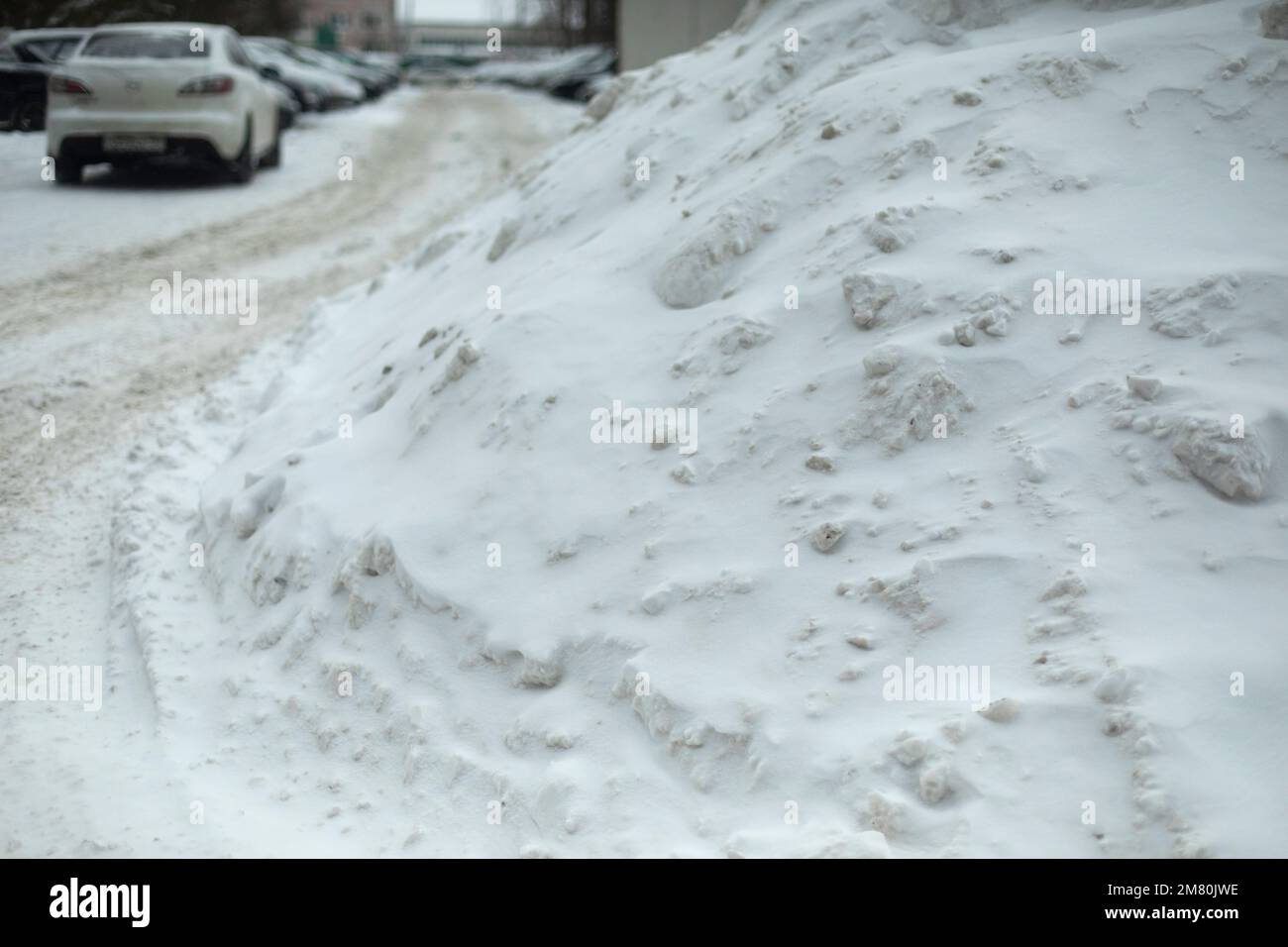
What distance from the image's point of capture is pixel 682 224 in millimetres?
5098

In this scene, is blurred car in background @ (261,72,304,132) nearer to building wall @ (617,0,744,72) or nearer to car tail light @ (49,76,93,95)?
building wall @ (617,0,744,72)

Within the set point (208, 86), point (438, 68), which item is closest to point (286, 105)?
point (208, 86)

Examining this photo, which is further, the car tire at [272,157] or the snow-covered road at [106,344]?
the car tire at [272,157]

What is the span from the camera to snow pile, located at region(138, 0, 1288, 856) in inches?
110

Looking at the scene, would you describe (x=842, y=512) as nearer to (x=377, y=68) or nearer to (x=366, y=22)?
(x=377, y=68)

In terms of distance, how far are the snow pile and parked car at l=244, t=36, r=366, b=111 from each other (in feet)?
62.9

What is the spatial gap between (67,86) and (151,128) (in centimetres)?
82

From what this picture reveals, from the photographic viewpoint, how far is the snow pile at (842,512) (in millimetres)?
2793

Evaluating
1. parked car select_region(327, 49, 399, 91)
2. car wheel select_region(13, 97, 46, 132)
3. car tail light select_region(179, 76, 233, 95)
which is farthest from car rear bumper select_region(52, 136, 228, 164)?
parked car select_region(327, 49, 399, 91)

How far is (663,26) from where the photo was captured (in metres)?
18.2

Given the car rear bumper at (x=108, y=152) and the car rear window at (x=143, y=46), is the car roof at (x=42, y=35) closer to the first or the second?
the car rear window at (x=143, y=46)

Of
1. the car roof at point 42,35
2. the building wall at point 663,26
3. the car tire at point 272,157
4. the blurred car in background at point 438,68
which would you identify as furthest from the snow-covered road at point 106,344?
the blurred car in background at point 438,68
